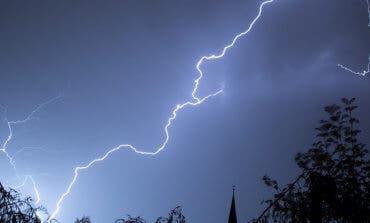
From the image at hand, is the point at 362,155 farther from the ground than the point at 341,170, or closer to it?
farther from the ground

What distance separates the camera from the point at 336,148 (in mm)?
13305

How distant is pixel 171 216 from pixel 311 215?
1165cm

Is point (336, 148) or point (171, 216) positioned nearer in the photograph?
point (336, 148)

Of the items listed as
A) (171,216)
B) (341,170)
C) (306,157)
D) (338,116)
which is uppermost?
(338,116)

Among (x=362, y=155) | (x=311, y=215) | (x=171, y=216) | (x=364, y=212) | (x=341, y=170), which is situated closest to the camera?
(x=311, y=215)

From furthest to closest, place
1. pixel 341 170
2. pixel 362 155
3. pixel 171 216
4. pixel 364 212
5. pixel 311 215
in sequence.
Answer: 1. pixel 171 216
2. pixel 362 155
3. pixel 341 170
4. pixel 364 212
5. pixel 311 215

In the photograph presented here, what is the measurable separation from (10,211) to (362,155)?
1052cm

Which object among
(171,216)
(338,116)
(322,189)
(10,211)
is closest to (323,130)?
(338,116)

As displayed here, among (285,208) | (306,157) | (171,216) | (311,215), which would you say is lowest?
(311,215)

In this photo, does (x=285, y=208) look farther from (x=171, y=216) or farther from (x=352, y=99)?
(x=171, y=216)

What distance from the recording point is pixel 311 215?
5.62 meters

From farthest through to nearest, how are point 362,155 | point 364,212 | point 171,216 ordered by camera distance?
1. point 171,216
2. point 362,155
3. point 364,212

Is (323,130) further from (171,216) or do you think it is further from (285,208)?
(285,208)

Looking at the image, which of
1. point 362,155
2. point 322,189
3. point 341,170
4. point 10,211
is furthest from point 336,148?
point 10,211
